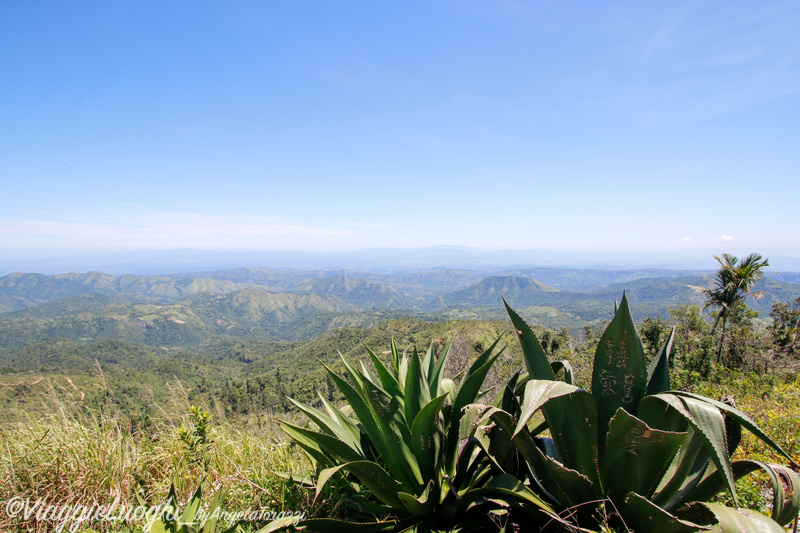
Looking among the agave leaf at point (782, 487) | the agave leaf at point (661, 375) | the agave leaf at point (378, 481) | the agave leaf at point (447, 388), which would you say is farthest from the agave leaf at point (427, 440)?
the agave leaf at point (782, 487)

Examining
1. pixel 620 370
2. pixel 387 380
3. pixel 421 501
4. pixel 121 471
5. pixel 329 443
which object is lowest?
pixel 121 471

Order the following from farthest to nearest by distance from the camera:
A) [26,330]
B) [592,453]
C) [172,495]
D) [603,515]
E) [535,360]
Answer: [26,330] < [172,495] < [535,360] < [592,453] < [603,515]

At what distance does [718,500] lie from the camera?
1.95m

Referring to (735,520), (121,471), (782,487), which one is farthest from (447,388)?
(121,471)

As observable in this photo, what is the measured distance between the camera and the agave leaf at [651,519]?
127cm

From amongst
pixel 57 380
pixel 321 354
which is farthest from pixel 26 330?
pixel 57 380

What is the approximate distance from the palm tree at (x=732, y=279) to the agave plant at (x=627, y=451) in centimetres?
2177

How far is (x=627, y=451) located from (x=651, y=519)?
0.25 m

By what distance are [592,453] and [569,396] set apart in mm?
268

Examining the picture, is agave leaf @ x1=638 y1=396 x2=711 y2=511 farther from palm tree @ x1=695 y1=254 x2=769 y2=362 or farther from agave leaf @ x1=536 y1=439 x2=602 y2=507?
palm tree @ x1=695 y1=254 x2=769 y2=362

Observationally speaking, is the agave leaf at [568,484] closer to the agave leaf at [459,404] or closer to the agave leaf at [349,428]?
the agave leaf at [459,404]

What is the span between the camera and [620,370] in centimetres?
163

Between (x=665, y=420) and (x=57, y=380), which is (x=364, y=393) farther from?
(x=57, y=380)

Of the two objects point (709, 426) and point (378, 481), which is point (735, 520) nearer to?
point (709, 426)
